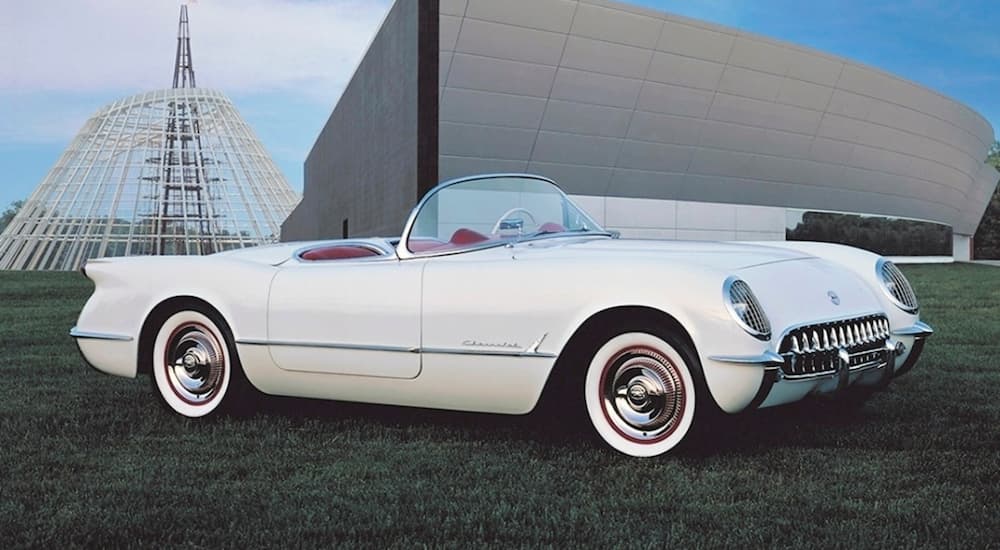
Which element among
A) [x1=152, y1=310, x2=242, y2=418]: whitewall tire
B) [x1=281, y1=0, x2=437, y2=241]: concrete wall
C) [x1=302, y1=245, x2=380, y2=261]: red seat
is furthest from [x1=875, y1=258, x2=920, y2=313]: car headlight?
[x1=281, y1=0, x2=437, y2=241]: concrete wall

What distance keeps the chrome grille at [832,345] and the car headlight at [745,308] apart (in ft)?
0.44

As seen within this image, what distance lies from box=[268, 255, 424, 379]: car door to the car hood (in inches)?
25.7

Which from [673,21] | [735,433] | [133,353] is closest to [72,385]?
[133,353]

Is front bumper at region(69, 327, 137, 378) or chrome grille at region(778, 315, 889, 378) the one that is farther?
front bumper at region(69, 327, 137, 378)

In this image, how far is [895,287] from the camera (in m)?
4.98

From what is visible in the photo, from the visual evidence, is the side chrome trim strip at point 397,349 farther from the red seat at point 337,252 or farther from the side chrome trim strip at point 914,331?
the side chrome trim strip at point 914,331

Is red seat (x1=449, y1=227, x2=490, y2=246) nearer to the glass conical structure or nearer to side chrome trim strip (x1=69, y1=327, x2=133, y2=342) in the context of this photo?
side chrome trim strip (x1=69, y1=327, x2=133, y2=342)

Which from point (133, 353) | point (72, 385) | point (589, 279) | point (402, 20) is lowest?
point (72, 385)

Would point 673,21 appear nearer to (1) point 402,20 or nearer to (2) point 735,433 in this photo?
(1) point 402,20

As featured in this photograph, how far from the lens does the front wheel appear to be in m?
3.78

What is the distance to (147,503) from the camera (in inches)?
128

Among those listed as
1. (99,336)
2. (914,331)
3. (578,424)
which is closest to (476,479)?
(578,424)

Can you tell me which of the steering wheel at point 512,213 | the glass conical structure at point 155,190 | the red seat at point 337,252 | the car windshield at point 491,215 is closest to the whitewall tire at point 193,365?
the red seat at point 337,252

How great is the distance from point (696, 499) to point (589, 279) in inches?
43.1
